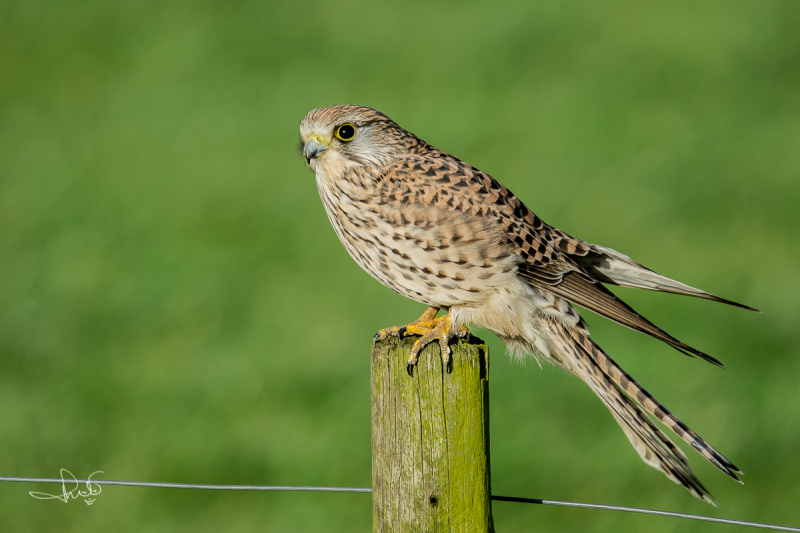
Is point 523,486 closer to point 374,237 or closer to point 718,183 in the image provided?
point 374,237

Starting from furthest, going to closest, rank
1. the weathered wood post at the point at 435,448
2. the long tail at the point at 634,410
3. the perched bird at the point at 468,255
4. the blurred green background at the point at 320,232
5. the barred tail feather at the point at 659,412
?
the blurred green background at the point at 320,232
the perched bird at the point at 468,255
the long tail at the point at 634,410
the barred tail feather at the point at 659,412
the weathered wood post at the point at 435,448

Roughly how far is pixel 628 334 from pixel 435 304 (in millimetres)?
4267

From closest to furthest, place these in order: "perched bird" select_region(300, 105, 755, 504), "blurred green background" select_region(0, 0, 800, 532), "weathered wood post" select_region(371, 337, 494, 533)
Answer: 1. "weathered wood post" select_region(371, 337, 494, 533)
2. "perched bird" select_region(300, 105, 755, 504)
3. "blurred green background" select_region(0, 0, 800, 532)

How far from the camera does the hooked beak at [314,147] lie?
3.93 m

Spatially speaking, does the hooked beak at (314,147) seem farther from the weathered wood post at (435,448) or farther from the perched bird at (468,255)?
the weathered wood post at (435,448)

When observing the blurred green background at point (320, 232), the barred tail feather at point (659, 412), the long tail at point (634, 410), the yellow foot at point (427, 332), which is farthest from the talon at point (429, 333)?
the blurred green background at point (320, 232)

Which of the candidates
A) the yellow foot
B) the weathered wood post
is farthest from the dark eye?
the weathered wood post

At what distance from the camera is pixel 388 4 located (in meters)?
13.7

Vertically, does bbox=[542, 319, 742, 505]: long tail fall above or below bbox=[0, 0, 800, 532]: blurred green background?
below

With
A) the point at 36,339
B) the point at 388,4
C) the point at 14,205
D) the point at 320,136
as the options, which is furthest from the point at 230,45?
the point at 320,136

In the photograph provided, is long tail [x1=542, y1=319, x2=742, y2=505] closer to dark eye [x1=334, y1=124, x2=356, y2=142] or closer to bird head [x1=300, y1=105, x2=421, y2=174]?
bird head [x1=300, y1=105, x2=421, y2=174]

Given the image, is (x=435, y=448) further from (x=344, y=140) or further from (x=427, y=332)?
(x=344, y=140)

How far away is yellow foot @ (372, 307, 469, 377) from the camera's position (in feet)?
9.60

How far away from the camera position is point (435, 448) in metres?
2.83
